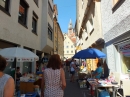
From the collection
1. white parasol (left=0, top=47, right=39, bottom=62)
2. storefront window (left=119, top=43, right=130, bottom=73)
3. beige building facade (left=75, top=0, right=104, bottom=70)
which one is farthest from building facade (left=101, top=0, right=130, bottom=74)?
white parasol (left=0, top=47, right=39, bottom=62)

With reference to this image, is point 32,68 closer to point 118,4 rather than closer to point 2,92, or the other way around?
point 118,4

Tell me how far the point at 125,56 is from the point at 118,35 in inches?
38.6

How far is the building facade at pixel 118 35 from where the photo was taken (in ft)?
16.1

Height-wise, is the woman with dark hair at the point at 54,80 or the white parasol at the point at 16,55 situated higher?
the white parasol at the point at 16,55

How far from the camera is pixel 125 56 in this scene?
5.48 metres

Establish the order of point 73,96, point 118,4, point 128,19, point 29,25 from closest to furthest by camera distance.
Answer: point 128,19 → point 118,4 → point 73,96 → point 29,25

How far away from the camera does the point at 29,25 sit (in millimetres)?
10266

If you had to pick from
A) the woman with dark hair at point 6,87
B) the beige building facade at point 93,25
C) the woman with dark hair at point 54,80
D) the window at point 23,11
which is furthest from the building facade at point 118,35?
the window at point 23,11

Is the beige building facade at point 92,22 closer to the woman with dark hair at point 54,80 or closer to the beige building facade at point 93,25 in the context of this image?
the beige building facade at point 93,25

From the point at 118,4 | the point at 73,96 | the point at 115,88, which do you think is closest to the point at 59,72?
the point at 115,88

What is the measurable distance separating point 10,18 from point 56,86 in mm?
5750

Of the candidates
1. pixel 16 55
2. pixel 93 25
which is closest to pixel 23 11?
pixel 93 25

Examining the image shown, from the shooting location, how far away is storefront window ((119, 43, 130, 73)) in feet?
17.2

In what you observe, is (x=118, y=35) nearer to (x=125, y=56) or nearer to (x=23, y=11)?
(x=125, y=56)
